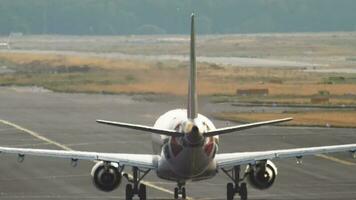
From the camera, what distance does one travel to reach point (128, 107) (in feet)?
333

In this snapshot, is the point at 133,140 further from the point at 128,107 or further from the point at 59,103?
the point at 59,103

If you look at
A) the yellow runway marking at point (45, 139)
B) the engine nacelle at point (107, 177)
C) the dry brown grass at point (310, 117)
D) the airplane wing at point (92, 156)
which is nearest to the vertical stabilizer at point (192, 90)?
the airplane wing at point (92, 156)

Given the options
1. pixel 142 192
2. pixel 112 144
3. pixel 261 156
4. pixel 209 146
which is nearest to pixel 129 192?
pixel 142 192

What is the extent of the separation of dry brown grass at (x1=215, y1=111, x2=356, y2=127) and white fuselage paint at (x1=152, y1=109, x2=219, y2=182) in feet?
147

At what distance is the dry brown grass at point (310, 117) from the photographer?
279 ft

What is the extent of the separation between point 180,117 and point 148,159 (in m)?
3.27

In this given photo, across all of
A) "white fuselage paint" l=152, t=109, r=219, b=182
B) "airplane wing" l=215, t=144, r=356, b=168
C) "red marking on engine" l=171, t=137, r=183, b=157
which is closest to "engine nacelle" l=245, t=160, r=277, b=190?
"airplane wing" l=215, t=144, r=356, b=168

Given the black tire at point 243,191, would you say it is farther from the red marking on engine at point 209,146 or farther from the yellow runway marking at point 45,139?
the yellow runway marking at point 45,139

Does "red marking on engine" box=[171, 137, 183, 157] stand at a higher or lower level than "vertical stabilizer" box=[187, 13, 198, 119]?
lower

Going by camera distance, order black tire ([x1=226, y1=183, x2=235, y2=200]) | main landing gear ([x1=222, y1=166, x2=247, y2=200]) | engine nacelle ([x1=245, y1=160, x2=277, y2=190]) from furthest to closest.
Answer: black tire ([x1=226, y1=183, x2=235, y2=200]) → main landing gear ([x1=222, y1=166, x2=247, y2=200]) → engine nacelle ([x1=245, y1=160, x2=277, y2=190])

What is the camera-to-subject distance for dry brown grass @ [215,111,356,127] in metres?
85.0

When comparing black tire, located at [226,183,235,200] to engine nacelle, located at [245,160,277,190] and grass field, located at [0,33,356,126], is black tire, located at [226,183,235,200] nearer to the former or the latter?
engine nacelle, located at [245,160,277,190]

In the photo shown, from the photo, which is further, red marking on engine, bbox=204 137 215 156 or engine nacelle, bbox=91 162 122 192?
engine nacelle, bbox=91 162 122 192

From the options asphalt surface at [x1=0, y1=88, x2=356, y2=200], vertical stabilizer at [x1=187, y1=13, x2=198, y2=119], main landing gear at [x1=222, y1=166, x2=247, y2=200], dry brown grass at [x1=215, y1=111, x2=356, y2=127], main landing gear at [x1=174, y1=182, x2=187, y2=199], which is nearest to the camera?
vertical stabilizer at [x1=187, y1=13, x2=198, y2=119]
